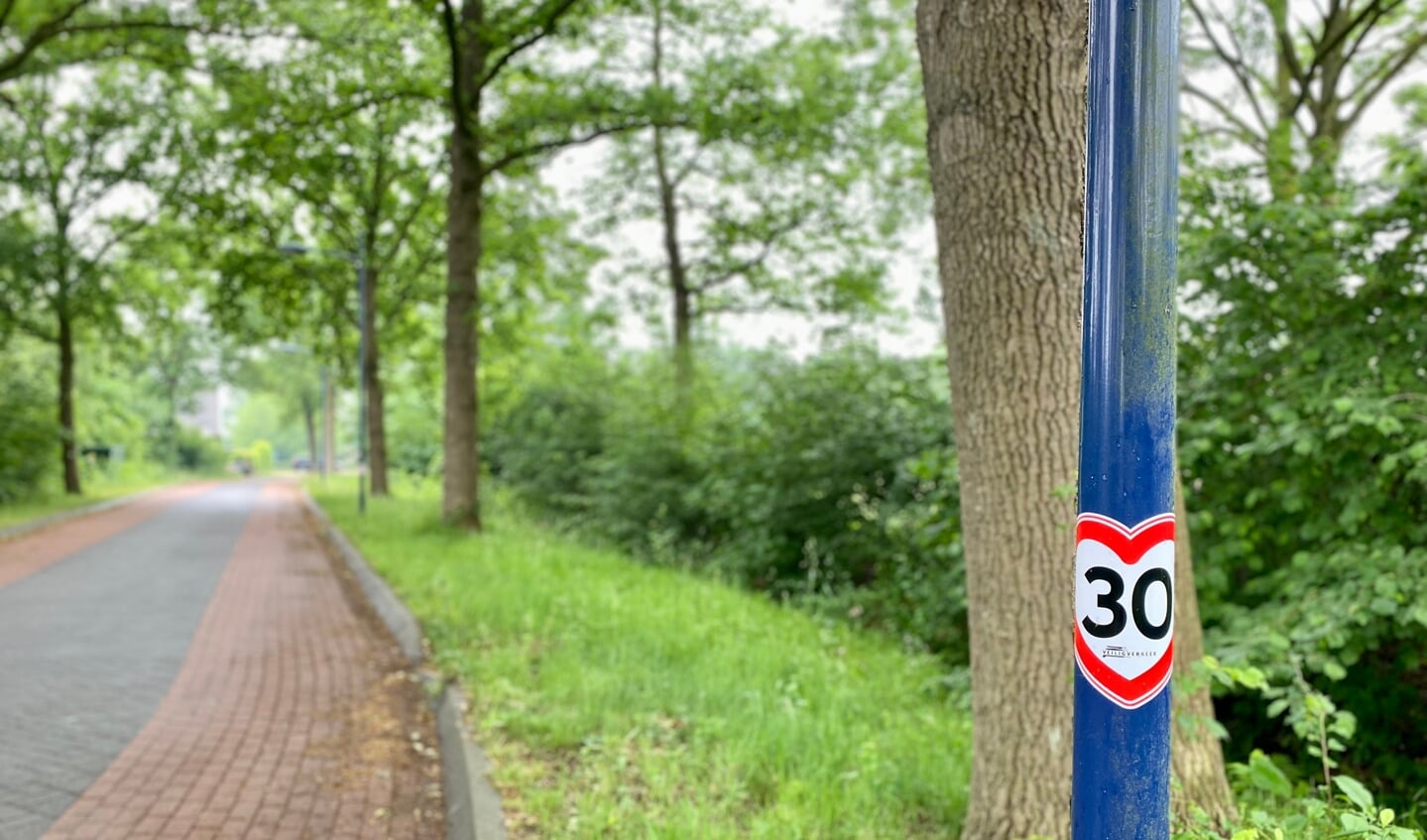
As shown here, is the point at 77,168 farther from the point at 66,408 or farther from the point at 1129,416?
the point at 1129,416

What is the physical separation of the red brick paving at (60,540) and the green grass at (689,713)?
6.81 m

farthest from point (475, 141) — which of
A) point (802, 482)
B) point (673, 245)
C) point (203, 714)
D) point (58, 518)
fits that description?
point (58, 518)

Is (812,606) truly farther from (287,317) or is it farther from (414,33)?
(287,317)

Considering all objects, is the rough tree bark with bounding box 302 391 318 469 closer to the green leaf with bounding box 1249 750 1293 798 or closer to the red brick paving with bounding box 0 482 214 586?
the red brick paving with bounding box 0 482 214 586

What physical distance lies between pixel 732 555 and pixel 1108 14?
10.0m

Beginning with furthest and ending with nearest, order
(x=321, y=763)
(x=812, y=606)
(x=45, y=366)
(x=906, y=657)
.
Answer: (x=45, y=366) → (x=812, y=606) → (x=906, y=657) → (x=321, y=763)

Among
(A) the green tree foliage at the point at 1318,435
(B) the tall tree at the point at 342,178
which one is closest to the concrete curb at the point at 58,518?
(B) the tall tree at the point at 342,178

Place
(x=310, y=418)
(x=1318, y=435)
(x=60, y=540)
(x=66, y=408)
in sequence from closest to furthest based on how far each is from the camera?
(x=1318, y=435)
(x=60, y=540)
(x=66, y=408)
(x=310, y=418)

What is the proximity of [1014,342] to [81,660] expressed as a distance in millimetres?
7200

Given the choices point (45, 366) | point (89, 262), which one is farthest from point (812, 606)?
point (45, 366)

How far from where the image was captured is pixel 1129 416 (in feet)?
5.58

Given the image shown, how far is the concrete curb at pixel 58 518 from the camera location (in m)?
16.0

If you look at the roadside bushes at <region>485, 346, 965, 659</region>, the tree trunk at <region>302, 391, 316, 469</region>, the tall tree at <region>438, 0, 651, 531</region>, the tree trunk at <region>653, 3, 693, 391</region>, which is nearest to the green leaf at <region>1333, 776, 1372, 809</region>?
the roadside bushes at <region>485, 346, 965, 659</region>

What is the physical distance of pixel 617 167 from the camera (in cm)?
2114
